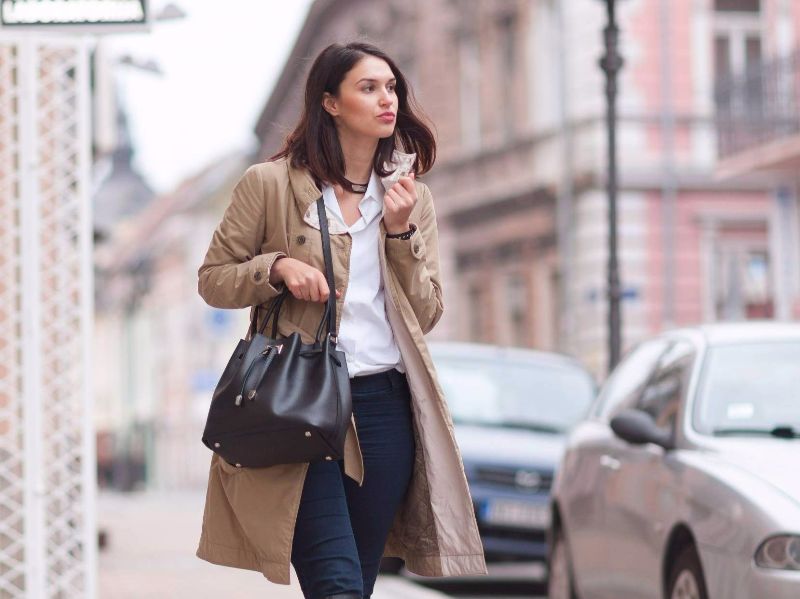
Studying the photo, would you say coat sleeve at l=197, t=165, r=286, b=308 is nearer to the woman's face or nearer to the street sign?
the woman's face

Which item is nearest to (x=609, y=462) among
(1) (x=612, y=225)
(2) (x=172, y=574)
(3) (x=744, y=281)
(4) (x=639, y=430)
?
(4) (x=639, y=430)

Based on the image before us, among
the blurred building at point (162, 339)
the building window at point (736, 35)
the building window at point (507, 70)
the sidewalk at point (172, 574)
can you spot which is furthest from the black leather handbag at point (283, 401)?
the blurred building at point (162, 339)

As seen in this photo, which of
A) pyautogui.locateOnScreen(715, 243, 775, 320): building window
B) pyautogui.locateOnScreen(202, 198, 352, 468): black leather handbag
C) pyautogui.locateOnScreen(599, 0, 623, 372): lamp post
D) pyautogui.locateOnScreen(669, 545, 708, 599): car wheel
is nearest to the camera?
pyautogui.locateOnScreen(202, 198, 352, 468): black leather handbag

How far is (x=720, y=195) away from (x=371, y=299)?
2543cm

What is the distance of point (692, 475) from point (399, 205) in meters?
2.90

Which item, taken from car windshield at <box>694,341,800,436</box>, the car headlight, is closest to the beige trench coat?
the car headlight

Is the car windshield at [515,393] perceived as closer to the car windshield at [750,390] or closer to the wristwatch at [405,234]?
the car windshield at [750,390]

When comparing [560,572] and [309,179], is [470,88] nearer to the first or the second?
[560,572]

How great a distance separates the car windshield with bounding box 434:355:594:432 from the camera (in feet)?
46.5

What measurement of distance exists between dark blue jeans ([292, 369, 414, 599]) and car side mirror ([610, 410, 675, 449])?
3.01 metres

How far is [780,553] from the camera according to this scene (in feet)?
21.8

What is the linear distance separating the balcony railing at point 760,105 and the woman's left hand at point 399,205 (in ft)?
63.0

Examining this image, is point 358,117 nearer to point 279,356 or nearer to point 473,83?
point 279,356

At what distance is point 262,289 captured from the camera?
4.95 metres
